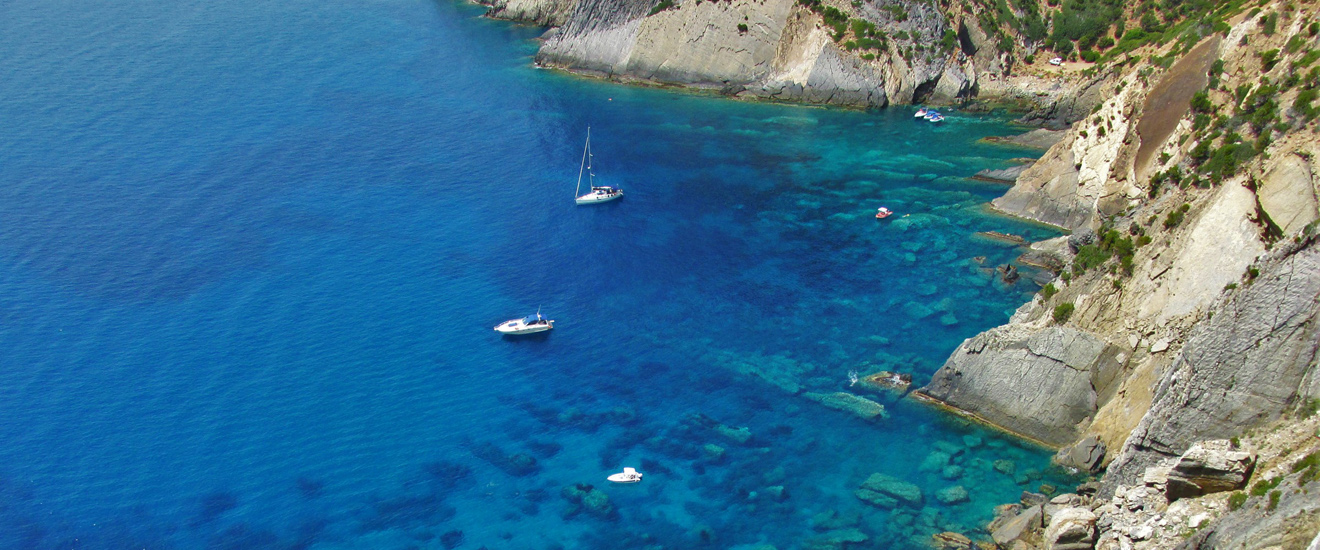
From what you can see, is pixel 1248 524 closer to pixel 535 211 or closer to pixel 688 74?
pixel 535 211

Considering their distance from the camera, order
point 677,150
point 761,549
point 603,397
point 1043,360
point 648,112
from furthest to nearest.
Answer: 1. point 648,112
2. point 677,150
3. point 603,397
4. point 1043,360
5. point 761,549

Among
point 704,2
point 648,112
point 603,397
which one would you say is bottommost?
point 603,397

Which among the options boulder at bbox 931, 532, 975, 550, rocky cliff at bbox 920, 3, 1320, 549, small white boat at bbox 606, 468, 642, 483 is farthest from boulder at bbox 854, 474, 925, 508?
small white boat at bbox 606, 468, 642, 483

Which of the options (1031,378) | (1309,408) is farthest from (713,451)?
(1309,408)

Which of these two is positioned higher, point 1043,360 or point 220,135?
point 1043,360

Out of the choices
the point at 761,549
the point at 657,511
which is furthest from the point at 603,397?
the point at 761,549

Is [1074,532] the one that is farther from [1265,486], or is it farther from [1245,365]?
[1245,365]
